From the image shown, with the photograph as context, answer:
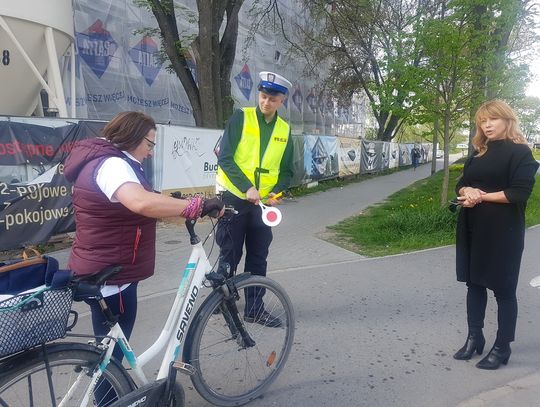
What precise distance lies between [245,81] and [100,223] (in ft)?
60.8

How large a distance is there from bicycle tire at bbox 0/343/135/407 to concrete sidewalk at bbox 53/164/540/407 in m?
0.95

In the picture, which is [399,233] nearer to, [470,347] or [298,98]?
[470,347]

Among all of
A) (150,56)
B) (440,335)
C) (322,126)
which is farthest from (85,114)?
(322,126)

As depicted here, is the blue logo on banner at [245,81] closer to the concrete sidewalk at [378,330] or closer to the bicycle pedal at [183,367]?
the concrete sidewalk at [378,330]

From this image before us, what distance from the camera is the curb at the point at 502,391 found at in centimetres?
297

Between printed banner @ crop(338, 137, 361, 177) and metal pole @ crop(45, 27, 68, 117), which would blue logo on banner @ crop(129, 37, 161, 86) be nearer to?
metal pole @ crop(45, 27, 68, 117)

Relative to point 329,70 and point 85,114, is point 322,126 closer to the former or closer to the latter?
point 329,70

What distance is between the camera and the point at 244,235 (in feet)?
13.0

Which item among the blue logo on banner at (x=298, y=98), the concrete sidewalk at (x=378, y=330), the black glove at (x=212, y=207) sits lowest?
the concrete sidewalk at (x=378, y=330)

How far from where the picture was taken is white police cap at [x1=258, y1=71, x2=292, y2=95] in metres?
3.56

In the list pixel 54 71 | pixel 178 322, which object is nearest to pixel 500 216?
pixel 178 322

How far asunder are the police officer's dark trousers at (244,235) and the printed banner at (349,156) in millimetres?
16075

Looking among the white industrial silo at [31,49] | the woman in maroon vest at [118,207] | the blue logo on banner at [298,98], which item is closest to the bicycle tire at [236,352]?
the woman in maroon vest at [118,207]

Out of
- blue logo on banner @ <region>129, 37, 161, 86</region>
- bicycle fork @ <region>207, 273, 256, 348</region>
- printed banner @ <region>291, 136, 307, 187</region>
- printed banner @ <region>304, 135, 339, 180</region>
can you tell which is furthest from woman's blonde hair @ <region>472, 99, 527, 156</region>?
blue logo on banner @ <region>129, 37, 161, 86</region>
